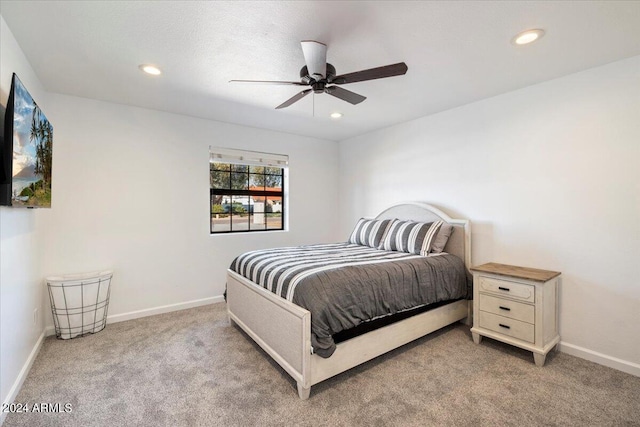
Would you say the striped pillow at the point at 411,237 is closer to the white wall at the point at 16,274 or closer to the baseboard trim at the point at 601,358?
the baseboard trim at the point at 601,358

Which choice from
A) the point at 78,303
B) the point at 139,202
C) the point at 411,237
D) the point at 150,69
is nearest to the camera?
the point at 150,69

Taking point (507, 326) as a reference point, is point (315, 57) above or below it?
above

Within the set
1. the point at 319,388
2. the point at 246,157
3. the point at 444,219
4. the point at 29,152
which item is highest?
the point at 246,157

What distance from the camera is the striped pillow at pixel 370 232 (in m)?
3.58

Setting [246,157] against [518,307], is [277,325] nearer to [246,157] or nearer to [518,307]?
[518,307]

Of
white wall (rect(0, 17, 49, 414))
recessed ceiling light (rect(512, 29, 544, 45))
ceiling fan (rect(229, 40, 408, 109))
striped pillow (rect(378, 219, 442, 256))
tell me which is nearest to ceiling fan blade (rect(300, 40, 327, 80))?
ceiling fan (rect(229, 40, 408, 109))

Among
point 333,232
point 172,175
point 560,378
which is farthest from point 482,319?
point 172,175

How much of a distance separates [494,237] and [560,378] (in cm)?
131

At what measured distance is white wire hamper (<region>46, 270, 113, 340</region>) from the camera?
271 centimetres

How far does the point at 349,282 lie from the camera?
2.11 metres

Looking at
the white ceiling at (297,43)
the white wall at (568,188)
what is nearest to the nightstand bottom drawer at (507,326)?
the white wall at (568,188)

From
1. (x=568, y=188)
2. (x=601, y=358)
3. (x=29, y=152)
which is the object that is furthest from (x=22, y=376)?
(x=568, y=188)

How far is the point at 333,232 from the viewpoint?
5.06 metres

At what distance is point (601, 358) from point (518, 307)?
2.37 feet
